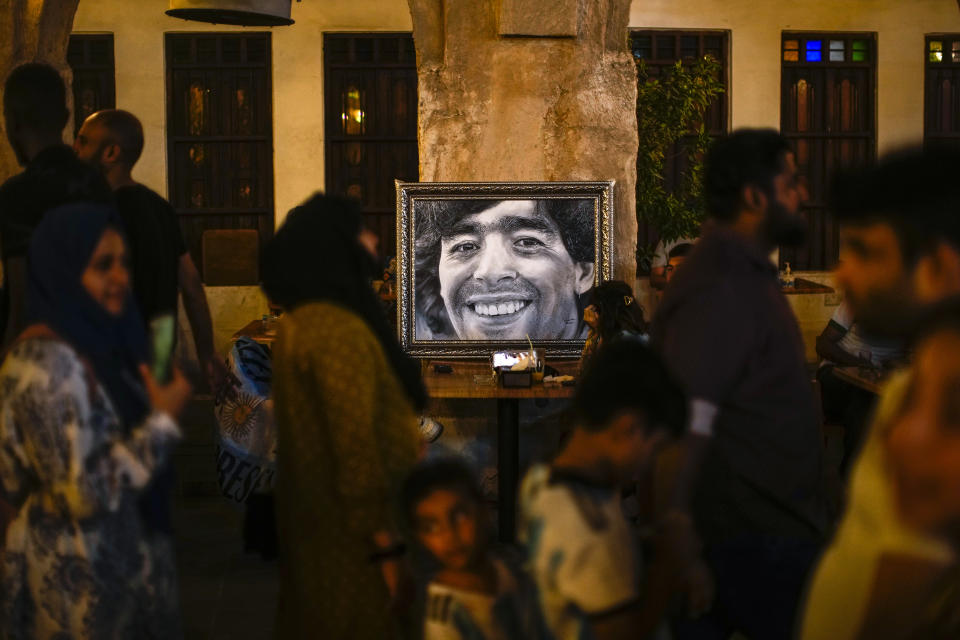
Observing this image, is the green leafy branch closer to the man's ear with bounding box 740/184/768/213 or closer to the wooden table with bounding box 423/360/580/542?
the wooden table with bounding box 423/360/580/542

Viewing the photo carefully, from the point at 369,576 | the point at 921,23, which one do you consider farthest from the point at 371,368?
the point at 921,23

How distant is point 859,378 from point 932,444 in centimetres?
512

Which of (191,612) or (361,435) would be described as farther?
(191,612)

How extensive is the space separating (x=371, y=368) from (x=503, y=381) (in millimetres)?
2933

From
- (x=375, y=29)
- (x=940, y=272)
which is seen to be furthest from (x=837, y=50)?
(x=940, y=272)

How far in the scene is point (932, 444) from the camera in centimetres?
169

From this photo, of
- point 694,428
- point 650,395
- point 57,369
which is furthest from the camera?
point 694,428

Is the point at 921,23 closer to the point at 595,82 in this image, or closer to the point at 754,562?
the point at 595,82

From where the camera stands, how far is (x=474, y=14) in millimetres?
6836

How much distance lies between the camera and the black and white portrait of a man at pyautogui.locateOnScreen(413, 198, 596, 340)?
263 inches

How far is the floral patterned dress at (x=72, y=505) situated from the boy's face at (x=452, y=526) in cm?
57

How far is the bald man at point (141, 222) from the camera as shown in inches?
186

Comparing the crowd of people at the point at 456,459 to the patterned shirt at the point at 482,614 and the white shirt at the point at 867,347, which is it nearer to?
the patterned shirt at the point at 482,614

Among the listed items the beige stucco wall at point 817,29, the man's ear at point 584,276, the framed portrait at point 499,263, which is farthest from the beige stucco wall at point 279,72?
the man's ear at point 584,276
